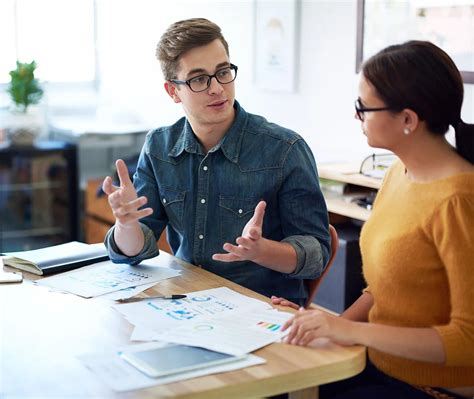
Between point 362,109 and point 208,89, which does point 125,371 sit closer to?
point 362,109

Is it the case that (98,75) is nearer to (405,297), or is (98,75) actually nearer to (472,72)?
(472,72)

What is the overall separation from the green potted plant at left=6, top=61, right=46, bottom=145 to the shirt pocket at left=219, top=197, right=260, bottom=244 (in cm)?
274

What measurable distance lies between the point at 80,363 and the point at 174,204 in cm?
81

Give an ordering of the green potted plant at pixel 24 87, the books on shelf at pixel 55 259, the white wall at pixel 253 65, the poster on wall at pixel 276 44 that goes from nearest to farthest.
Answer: the books on shelf at pixel 55 259, the white wall at pixel 253 65, the poster on wall at pixel 276 44, the green potted plant at pixel 24 87

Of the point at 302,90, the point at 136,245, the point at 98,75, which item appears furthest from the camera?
the point at 98,75

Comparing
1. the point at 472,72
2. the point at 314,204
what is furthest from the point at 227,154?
the point at 472,72

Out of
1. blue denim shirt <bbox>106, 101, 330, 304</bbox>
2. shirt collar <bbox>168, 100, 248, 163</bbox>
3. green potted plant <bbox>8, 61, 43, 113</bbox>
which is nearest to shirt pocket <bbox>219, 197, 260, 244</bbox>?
blue denim shirt <bbox>106, 101, 330, 304</bbox>

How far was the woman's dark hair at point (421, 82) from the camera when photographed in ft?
4.99

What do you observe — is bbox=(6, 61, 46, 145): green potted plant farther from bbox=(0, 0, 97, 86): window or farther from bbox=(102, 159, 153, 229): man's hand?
bbox=(102, 159, 153, 229): man's hand

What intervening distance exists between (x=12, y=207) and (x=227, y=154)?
9.80 ft

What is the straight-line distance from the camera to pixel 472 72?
299 cm

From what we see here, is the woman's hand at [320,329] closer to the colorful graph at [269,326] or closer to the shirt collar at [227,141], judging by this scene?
the colorful graph at [269,326]

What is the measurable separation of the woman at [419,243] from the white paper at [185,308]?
0.20 meters

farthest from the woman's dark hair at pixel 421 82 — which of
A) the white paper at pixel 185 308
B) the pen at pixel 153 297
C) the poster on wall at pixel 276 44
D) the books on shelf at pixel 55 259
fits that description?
the poster on wall at pixel 276 44
